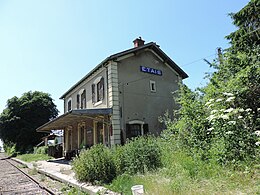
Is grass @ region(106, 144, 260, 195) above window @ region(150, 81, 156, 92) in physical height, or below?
below

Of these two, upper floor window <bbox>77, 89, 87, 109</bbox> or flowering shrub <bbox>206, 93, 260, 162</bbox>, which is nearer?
flowering shrub <bbox>206, 93, 260, 162</bbox>

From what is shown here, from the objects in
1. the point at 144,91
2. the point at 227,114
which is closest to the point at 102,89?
the point at 144,91

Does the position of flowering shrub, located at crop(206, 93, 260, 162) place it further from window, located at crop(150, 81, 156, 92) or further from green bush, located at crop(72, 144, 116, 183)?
window, located at crop(150, 81, 156, 92)

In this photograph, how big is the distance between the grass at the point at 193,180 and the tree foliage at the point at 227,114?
1.33ft

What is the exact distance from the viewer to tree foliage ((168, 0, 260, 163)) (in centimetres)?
513

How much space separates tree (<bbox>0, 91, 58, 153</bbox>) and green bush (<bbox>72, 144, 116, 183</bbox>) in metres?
25.9

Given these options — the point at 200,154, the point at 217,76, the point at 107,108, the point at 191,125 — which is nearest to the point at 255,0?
the point at 217,76

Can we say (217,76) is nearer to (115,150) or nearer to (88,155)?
(115,150)

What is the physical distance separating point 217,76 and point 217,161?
3.63 meters

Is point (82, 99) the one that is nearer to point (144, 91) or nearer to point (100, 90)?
point (100, 90)

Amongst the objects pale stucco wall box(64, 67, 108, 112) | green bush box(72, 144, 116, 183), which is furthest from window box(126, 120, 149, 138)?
green bush box(72, 144, 116, 183)

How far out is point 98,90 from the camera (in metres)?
13.4

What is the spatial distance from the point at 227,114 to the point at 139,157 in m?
2.80

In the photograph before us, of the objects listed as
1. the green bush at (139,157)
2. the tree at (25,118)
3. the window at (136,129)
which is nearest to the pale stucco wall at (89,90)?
Result: the window at (136,129)
